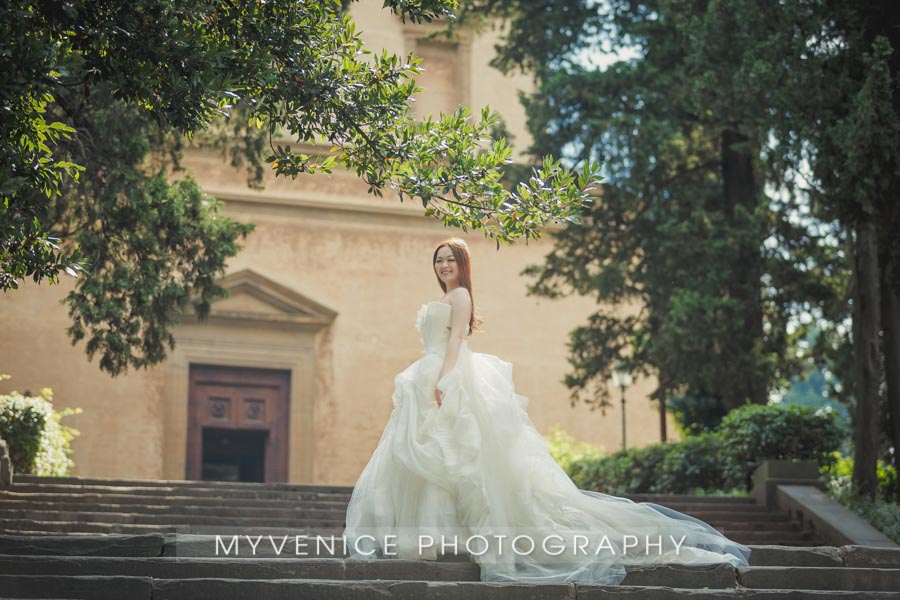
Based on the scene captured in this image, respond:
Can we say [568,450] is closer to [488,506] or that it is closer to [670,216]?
[670,216]

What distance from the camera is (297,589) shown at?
19.1 feet

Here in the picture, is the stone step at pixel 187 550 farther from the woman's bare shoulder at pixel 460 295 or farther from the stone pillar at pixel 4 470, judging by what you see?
the stone pillar at pixel 4 470

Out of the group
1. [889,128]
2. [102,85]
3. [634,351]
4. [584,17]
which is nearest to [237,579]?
[102,85]

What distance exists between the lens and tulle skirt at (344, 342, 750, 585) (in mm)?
6270

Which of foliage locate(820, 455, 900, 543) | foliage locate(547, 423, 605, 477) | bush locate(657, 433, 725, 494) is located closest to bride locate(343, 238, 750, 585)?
foliage locate(820, 455, 900, 543)

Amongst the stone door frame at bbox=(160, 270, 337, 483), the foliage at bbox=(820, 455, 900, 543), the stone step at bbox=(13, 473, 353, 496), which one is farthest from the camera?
the stone door frame at bbox=(160, 270, 337, 483)

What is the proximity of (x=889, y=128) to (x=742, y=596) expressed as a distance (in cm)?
586

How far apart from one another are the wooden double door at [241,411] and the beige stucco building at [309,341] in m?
0.02

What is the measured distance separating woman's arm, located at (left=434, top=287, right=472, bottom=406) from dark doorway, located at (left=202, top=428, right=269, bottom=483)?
13004 millimetres

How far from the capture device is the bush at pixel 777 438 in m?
12.4

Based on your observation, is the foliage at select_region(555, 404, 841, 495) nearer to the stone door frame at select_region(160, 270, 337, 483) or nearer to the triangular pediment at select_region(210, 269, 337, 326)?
the stone door frame at select_region(160, 270, 337, 483)

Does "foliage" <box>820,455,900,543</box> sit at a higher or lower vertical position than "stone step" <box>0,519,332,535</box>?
higher

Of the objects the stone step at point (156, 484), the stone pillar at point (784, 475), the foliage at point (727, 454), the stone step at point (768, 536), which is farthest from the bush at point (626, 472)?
the stone step at point (156, 484)

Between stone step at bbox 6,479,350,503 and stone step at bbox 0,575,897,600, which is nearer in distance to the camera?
stone step at bbox 0,575,897,600
